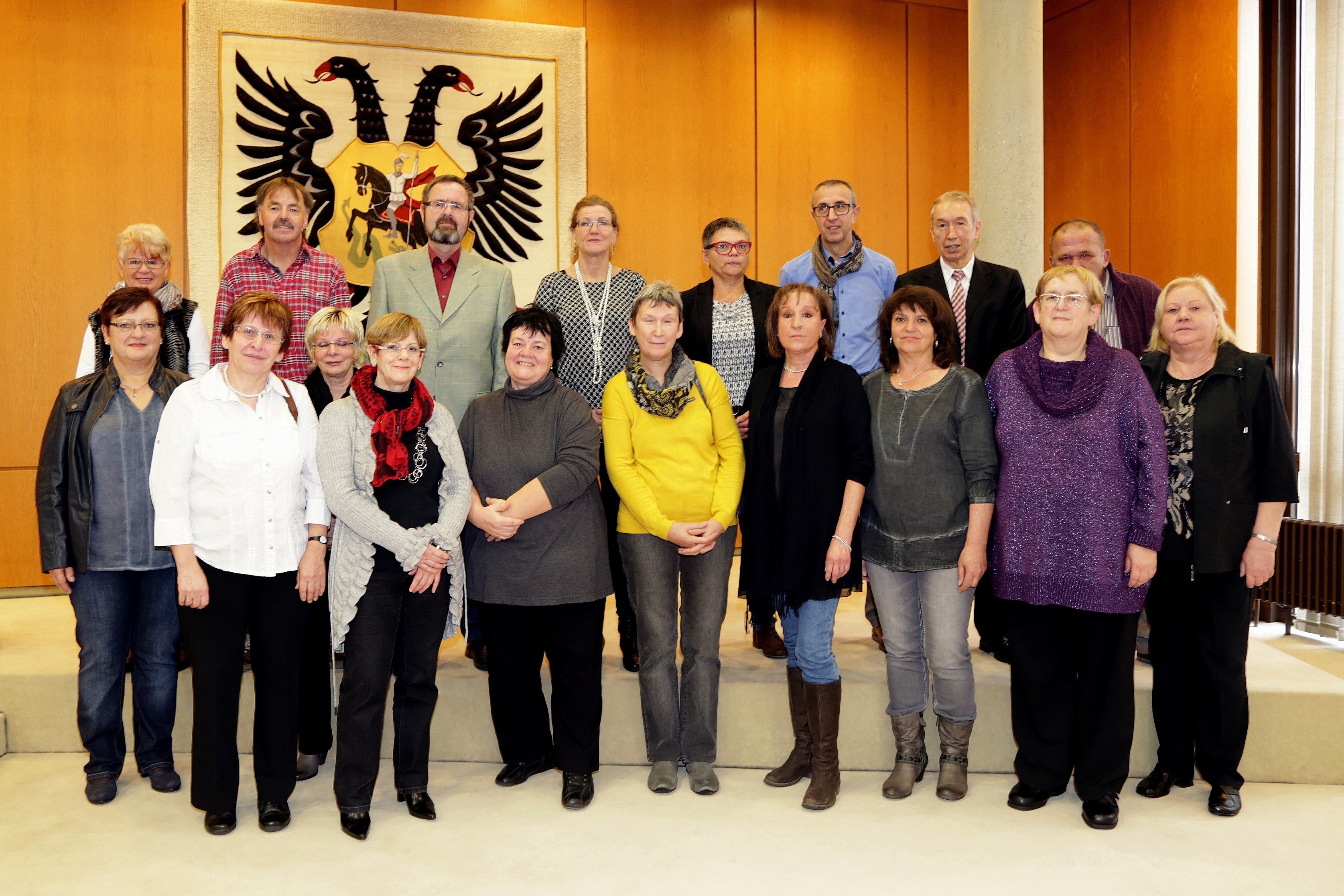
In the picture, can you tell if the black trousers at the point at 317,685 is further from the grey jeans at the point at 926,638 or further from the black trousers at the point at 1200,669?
the black trousers at the point at 1200,669

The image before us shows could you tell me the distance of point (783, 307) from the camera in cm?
319

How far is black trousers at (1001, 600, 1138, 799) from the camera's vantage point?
3.10 meters

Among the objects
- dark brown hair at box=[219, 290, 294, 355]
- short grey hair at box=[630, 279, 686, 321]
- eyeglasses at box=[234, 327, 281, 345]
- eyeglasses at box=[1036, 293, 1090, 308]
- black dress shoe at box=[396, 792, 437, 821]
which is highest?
short grey hair at box=[630, 279, 686, 321]

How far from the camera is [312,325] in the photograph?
3.44 meters

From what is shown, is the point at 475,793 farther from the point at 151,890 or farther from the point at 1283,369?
the point at 1283,369

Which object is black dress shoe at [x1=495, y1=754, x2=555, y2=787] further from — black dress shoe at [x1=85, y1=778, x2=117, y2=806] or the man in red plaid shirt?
the man in red plaid shirt

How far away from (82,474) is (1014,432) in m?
2.87

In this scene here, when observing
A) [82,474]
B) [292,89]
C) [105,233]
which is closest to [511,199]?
[292,89]

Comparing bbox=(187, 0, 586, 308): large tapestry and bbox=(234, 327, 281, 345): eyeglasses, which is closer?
bbox=(234, 327, 281, 345): eyeglasses

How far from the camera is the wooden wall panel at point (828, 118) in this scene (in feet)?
21.2

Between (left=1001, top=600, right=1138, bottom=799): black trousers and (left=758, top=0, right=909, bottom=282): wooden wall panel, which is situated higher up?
(left=758, top=0, right=909, bottom=282): wooden wall panel

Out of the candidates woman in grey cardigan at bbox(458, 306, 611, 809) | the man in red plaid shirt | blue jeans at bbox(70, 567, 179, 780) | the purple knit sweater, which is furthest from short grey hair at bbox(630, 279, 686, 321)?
blue jeans at bbox(70, 567, 179, 780)

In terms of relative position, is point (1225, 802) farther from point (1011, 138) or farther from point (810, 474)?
point (1011, 138)

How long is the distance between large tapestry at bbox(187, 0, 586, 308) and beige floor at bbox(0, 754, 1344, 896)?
3.26 metres
